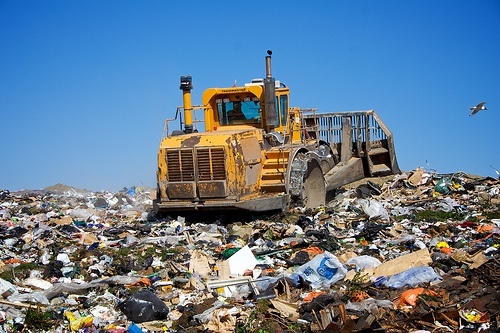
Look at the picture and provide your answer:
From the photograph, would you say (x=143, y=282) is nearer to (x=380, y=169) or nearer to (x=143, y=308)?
(x=143, y=308)

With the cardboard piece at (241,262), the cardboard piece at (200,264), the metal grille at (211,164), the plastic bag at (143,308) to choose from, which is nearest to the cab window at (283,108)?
the metal grille at (211,164)


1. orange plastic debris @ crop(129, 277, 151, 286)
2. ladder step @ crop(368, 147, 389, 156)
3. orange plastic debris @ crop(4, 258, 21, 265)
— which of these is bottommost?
orange plastic debris @ crop(4, 258, 21, 265)

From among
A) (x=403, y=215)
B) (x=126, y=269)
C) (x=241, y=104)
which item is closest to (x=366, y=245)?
(x=403, y=215)

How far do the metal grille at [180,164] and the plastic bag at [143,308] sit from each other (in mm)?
4295

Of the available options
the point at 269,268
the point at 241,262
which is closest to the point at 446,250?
the point at 269,268

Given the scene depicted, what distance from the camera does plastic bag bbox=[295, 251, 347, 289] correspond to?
7.95m

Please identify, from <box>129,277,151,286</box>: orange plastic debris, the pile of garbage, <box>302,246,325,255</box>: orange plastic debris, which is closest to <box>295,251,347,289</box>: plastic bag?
the pile of garbage

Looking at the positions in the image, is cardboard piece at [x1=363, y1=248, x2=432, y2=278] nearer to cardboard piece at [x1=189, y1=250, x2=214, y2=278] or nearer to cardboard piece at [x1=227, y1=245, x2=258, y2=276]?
cardboard piece at [x1=227, y1=245, x2=258, y2=276]

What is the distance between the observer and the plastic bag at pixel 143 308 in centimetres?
733

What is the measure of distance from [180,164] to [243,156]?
102 centimetres

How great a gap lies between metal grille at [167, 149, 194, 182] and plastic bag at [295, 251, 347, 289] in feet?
13.0

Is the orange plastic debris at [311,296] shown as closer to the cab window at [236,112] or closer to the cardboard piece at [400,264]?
the cardboard piece at [400,264]

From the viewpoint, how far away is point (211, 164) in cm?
1161

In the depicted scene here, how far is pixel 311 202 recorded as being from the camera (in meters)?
13.3
